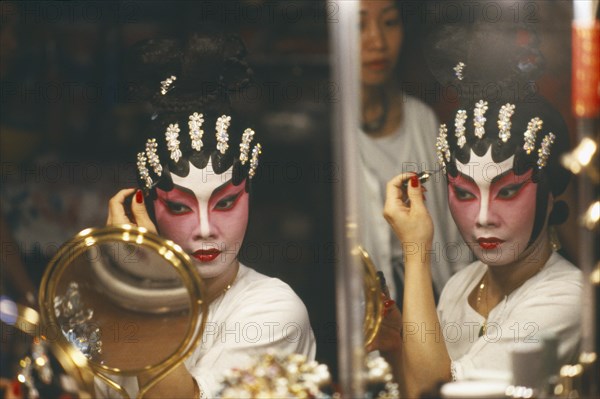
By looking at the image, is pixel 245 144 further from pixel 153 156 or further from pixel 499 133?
pixel 499 133

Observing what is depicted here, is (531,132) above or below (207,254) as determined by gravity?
above

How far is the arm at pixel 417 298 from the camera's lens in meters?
1.55

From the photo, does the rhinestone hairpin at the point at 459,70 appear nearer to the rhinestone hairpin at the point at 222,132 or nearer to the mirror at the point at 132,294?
the rhinestone hairpin at the point at 222,132

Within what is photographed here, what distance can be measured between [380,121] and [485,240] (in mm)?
281

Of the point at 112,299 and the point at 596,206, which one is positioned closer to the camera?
the point at 112,299

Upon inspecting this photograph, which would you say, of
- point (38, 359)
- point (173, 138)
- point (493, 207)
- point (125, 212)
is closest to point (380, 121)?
point (493, 207)

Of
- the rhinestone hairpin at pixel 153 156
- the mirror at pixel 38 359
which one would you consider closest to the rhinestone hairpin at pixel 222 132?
the rhinestone hairpin at pixel 153 156

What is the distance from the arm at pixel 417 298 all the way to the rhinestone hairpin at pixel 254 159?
235mm

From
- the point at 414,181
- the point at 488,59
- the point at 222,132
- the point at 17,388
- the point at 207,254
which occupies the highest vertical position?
the point at 488,59

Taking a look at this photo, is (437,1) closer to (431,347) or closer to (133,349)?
(431,347)

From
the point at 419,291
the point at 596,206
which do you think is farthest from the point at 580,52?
the point at 419,291

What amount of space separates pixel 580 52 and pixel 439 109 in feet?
0.95

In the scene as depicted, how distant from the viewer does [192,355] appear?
4.99 feet

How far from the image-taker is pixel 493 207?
1.57m
